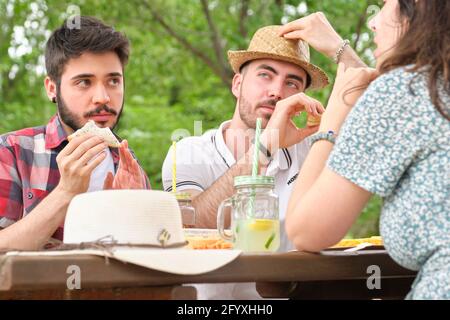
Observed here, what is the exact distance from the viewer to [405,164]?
2.01 m

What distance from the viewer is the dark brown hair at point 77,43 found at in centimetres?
396

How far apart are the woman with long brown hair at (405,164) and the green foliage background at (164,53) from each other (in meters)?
7.15

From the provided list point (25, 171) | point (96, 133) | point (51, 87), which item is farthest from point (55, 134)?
point (96, 133)

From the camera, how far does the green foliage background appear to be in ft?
31.8

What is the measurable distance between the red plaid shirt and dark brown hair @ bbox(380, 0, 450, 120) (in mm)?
1870

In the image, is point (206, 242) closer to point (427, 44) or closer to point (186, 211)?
point (186, 211)

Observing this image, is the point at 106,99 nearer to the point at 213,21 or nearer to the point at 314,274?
the point at 314,274

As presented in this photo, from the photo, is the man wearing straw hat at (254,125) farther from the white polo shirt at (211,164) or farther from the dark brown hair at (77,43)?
the dark brown hair at (77,43)

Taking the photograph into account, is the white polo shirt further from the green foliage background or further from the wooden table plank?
the green foliage background

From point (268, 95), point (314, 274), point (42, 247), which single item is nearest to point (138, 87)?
point (268, 95)

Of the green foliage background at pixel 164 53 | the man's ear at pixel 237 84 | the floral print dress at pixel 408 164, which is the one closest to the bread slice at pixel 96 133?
the floral print dress at pixel 408 164

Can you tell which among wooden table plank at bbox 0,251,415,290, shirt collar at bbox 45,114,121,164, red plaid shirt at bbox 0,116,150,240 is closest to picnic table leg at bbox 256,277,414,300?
wooden table plank at bbox 0,251,415,290

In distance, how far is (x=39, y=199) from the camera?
351cm
